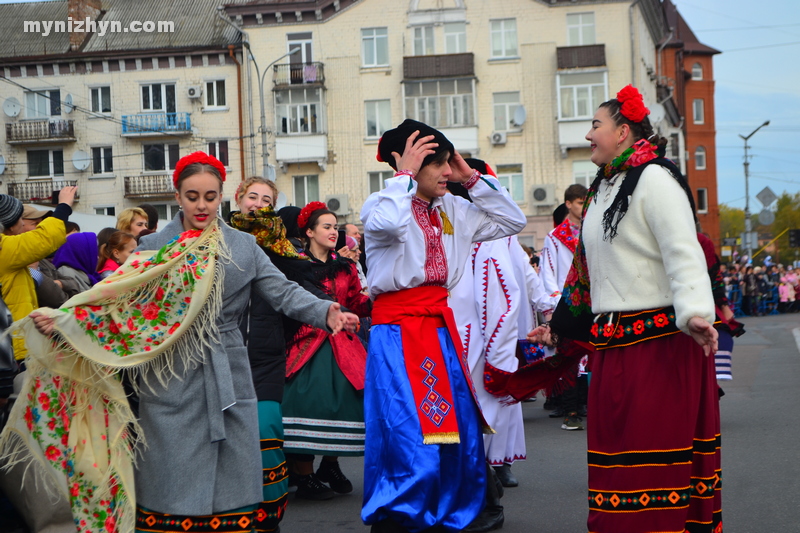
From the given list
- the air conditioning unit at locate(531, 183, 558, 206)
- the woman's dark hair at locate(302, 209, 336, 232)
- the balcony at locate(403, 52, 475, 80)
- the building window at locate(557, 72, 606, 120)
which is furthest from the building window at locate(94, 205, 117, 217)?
the woman's dark hair at locate(302, 209, 336, 232)

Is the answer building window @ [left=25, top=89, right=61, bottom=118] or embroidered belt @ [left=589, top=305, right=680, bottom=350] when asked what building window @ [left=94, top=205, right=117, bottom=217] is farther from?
embroidered belt @ [left=589, top=305, right=680, bottom=350]

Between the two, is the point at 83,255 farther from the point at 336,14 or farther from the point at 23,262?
the point at 336,14

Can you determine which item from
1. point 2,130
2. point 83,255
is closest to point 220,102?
point 2,130

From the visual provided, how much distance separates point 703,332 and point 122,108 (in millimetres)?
43670

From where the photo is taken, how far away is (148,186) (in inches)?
1745

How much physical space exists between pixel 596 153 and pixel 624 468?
1.52 m

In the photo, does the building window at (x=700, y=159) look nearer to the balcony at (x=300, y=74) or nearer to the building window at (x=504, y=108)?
the building window at (x=504, y=108)

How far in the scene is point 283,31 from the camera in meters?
42.3


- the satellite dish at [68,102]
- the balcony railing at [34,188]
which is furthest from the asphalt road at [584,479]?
the balcony railing at [34,188]

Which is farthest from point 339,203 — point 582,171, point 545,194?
point 582,171

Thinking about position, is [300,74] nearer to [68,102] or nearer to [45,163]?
[68,102]

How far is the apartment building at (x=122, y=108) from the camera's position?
142ft

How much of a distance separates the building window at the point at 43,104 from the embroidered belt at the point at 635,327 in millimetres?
44794

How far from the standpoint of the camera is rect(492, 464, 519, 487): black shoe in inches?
276
